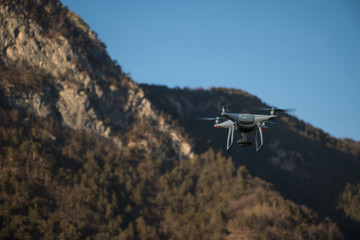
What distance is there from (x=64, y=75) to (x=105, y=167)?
34983 mm

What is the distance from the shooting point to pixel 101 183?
4845 inches

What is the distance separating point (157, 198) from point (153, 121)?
3714cm

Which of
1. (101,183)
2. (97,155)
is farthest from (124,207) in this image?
(97,155)

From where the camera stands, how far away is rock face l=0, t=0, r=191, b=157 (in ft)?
448

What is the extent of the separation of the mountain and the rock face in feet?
1.14

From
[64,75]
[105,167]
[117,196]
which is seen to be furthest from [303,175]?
[64,75]

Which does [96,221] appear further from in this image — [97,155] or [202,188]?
[202,188]

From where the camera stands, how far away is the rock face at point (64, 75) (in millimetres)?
136500

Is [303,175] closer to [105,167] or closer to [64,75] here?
[105,167]

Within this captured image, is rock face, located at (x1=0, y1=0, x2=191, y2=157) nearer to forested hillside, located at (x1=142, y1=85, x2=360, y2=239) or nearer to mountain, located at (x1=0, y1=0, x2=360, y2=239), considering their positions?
mountain, located at (x1=0, y1=0, x2=360, y2=239)

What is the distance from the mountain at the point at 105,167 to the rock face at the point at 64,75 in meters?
0.35

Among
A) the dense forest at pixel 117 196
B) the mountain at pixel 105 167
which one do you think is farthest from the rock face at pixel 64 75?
the dense forest at pixel 117 196

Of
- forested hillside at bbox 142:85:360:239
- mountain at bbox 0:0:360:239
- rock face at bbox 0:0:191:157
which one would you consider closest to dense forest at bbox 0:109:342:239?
mountain at bbox 0:0:360:239

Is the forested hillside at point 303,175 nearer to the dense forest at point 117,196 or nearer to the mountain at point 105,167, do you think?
the mountain at point 105,167
